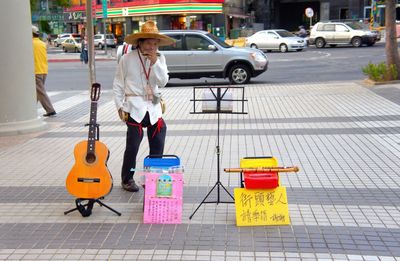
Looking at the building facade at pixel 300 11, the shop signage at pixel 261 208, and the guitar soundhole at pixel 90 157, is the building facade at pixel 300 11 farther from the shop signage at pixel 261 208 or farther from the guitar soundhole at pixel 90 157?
the guitar soundhole at pixel 90 157

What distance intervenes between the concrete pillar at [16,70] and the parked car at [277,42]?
25.6m

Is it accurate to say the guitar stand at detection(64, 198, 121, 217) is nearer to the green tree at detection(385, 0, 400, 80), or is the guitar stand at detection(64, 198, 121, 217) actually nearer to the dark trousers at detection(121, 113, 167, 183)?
the dark trousers at detection(121, 113, 167, 183)

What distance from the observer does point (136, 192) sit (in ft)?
19.9

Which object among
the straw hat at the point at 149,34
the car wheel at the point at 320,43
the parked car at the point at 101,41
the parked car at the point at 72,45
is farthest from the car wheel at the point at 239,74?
the parked car at the point at 101,41

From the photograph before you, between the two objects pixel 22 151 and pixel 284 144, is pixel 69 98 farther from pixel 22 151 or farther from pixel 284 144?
pixel 284 144

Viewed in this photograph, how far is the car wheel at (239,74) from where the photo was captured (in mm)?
16969

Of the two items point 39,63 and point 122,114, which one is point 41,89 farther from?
point 122,114

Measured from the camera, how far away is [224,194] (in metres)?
5.93

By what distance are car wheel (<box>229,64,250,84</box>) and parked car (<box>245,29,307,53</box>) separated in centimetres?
1733

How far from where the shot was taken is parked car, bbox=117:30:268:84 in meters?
16.8

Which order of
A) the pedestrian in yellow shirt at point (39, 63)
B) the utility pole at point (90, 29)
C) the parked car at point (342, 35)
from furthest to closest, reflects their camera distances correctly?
the parked car at point (342, 35) → the pedestrian in yellow shirt at point (39, 63) → the utility pole at point (90, 29)

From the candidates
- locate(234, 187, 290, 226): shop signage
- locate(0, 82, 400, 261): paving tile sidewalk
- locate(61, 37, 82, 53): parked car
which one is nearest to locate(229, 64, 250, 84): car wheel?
locate(0, 82, 400, 261): paving tile sidewalk

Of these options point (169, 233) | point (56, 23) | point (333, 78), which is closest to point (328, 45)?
point (333, 78)

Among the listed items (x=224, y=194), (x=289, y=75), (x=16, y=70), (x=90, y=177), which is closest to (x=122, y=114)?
(x=90, y=177)
